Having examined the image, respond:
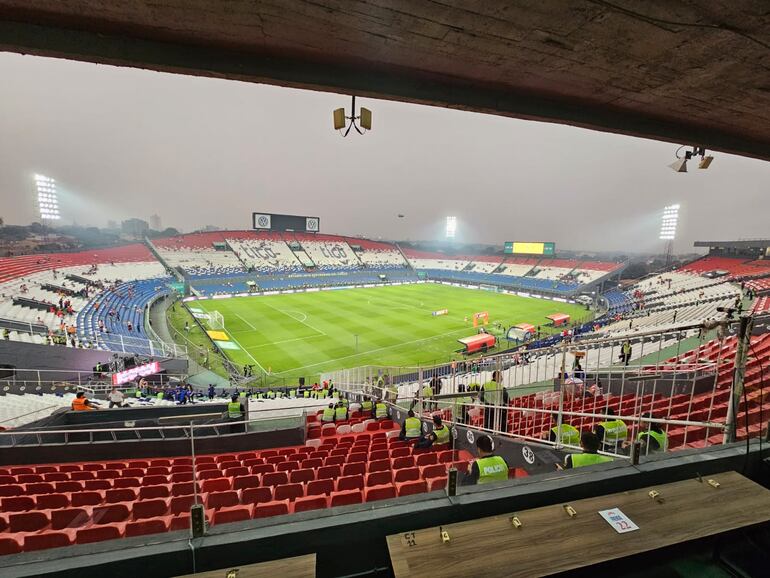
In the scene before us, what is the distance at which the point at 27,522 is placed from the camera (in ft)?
14.5

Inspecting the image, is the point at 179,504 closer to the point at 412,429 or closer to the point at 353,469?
the point at 353,469

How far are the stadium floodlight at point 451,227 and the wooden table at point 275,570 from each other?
120 m

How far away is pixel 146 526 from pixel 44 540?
894 mm

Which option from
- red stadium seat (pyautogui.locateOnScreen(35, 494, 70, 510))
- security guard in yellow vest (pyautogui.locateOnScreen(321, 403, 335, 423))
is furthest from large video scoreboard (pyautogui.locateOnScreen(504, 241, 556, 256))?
red stadium seat (pyautogui.locateOnScreen(35, 494, 70, 510))

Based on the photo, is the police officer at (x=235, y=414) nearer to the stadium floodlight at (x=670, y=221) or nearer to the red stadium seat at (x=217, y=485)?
the red stadium seat at (x=217, y=485)

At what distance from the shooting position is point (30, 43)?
10.5 ft

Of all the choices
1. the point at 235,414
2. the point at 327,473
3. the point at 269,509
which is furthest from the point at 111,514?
the point at 235,414

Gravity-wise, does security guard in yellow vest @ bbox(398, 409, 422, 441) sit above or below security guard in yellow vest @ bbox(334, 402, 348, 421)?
above

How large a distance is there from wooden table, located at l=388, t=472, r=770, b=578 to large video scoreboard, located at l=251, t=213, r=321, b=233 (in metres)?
77.9

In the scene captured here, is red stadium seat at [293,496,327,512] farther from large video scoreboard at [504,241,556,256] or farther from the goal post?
large video scoreboard at [504,241,556,256]

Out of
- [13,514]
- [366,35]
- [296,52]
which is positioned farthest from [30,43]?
[13,514]

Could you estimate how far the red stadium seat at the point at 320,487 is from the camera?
5.11 meters

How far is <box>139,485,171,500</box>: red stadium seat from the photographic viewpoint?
211 inches

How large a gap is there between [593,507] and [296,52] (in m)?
4.76
